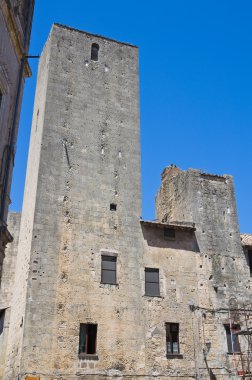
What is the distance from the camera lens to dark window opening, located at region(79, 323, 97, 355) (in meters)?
19.2

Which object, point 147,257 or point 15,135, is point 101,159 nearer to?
point 147,257

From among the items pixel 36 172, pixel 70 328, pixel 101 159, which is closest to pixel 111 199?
pixel 101 159

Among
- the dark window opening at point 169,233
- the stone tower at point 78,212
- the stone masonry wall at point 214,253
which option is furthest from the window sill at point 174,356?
the dark window opening at point 169,233

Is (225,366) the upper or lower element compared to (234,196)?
lower

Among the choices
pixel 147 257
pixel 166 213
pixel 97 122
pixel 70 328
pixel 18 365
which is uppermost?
pixel 97 122

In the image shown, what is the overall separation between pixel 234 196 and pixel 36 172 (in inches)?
411

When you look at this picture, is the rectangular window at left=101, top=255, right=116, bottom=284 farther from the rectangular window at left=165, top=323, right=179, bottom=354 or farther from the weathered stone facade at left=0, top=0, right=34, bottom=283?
the weathered stone facade at left=0, top=0, right=34, bottom=283

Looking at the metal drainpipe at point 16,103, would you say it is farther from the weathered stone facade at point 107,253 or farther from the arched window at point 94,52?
the arched window at point 94,52

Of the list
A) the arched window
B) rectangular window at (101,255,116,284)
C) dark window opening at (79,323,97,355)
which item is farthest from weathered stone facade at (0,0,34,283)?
the arched window

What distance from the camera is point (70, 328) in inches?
753

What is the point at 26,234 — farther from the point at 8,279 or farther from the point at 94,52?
the point at 94,52

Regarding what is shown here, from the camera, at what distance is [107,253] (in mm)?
21344

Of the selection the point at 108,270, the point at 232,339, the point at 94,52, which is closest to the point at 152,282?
the point at 108,270

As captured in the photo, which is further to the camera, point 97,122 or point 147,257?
point 97,122
